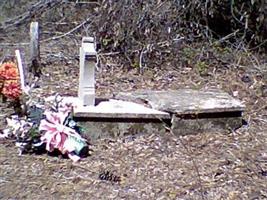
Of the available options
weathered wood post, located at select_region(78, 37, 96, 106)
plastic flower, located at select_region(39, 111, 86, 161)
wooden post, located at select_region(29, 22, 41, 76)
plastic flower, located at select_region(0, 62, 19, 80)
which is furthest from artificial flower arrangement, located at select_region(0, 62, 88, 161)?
wooden post, located at select_region(29, 22, 41, 76)

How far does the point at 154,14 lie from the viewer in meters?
5.58

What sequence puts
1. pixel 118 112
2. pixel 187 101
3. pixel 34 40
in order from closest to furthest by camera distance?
pixel 118 112, pixel 187 101, pixel 34 40

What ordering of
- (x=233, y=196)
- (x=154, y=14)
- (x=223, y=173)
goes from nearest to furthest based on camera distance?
(x=233, y=196), (x=223, y=173), (x=154, y=14)

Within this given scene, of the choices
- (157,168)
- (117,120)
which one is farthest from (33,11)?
(157,168)

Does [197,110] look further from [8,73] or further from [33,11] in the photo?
[33,11]

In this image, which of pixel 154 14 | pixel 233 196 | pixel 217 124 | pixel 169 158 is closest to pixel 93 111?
pixel 169 158

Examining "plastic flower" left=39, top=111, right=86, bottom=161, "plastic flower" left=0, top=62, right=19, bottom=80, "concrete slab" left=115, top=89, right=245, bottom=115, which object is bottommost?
"plastic flower" left=39, top=111, right=86, bottom=161

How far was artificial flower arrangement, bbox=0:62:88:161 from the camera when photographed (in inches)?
143

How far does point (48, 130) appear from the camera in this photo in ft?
12.1

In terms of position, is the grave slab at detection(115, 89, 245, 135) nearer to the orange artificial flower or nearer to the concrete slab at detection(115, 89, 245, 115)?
the concrete slab at detection(115, 89, 245, 115)

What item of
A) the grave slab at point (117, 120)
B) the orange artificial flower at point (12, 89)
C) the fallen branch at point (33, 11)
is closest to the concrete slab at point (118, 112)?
the grave slab at point (117, 120)

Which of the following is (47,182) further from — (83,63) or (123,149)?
(83,63)

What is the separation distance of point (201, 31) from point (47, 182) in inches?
115

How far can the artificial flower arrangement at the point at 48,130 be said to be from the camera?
11.9 ft
